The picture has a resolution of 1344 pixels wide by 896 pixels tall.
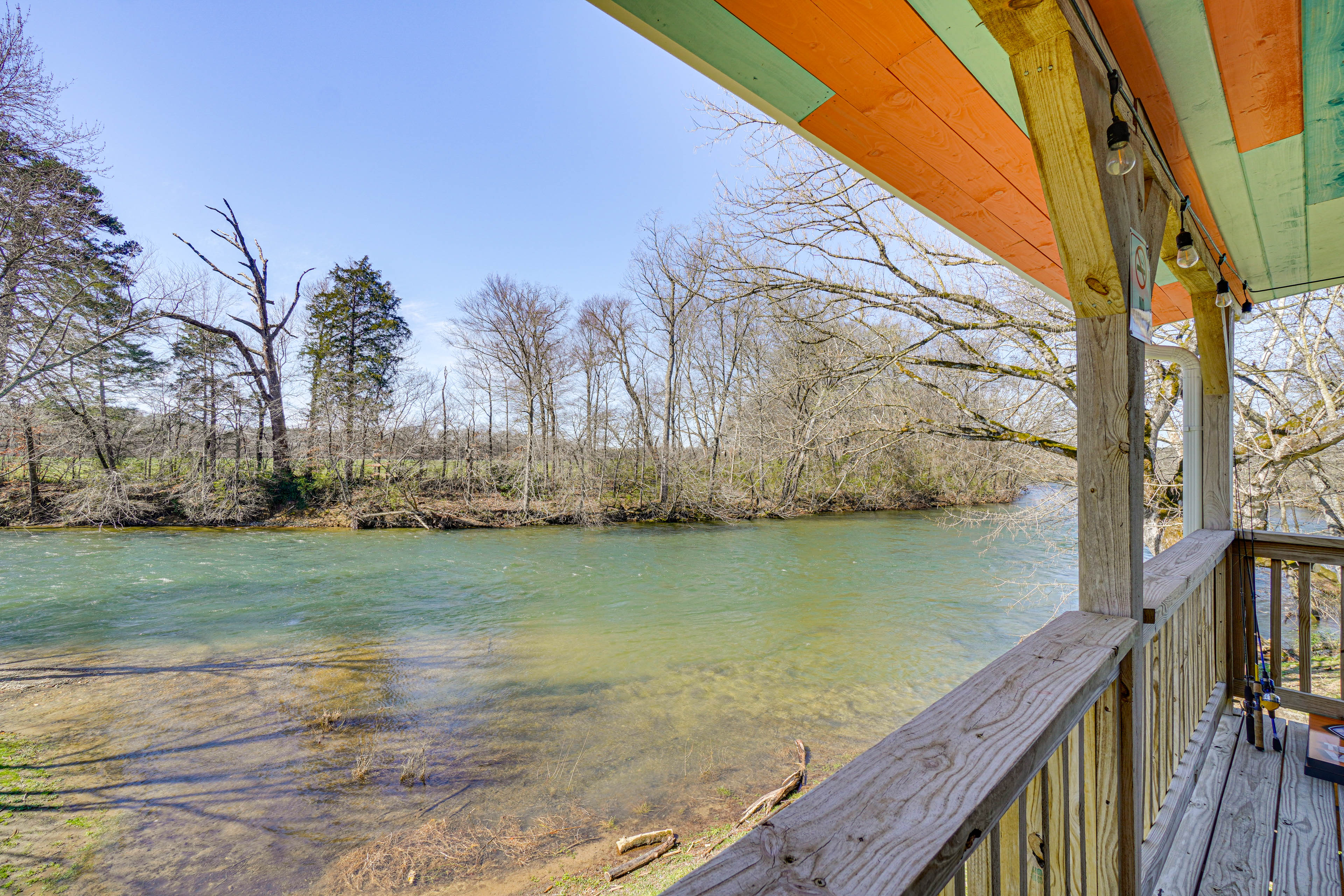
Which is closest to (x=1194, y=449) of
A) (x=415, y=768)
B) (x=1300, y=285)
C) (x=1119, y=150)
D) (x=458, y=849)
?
(x=1300, y=285)

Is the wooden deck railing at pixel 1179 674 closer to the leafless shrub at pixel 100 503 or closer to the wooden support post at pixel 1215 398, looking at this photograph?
the wooden support post at pixel 1215 398

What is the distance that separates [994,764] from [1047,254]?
248 cm

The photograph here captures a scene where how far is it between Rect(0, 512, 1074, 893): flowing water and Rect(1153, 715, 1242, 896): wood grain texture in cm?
249

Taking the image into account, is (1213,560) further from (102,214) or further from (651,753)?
(102,214)

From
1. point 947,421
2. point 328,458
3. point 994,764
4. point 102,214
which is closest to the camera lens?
point 994,764

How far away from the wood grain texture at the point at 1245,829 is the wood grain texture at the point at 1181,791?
0.08 meters

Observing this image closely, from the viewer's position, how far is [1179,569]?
1.73 metres

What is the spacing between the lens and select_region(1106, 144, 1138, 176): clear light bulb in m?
1.11

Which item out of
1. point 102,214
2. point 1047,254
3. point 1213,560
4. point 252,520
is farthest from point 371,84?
point 1213,560

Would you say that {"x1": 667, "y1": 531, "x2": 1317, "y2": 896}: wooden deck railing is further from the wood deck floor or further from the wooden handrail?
the wooden handrail

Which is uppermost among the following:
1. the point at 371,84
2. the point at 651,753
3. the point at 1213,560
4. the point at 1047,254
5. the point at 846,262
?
the point at 371,84

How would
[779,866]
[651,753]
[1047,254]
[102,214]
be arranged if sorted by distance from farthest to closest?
[102,214] → [651,753] → [1047,254] → [779,866]

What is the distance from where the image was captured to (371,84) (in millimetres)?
15703

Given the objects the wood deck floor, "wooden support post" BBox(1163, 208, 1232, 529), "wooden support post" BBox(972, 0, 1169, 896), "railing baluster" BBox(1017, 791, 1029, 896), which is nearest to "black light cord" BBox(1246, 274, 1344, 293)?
"wooden support post" BBox(1163, 208, 1232, 529)
